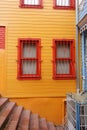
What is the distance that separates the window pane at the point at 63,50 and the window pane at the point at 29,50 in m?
0.96

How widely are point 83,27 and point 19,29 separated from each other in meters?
2.50

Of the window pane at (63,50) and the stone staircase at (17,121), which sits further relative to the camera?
the window pane at (63,50)

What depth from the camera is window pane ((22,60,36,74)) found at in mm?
11383

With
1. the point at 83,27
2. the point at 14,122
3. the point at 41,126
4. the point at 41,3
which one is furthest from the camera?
the point at 41,3

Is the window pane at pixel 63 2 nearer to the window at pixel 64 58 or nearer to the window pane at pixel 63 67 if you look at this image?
the window at pixel 64 58

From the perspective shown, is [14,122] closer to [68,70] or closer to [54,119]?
[54,119]

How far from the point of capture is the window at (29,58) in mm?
11265

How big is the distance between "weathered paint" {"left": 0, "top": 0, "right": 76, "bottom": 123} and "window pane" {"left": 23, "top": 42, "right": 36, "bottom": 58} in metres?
0.34

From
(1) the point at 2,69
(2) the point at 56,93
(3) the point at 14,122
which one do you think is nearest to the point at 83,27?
(2) the point at 56,93

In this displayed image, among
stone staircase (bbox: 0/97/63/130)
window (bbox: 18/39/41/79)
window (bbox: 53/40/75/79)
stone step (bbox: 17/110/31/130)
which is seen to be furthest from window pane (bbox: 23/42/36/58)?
stone step (bbox: 17/110/31/130)

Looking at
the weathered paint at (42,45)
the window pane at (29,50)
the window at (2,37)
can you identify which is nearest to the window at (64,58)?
the weathered paint at (42,45)

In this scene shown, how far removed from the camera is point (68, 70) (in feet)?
37.9

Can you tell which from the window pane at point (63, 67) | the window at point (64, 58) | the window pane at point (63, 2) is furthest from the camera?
the window pane at point (63, 2)

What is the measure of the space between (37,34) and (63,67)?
1670mm
